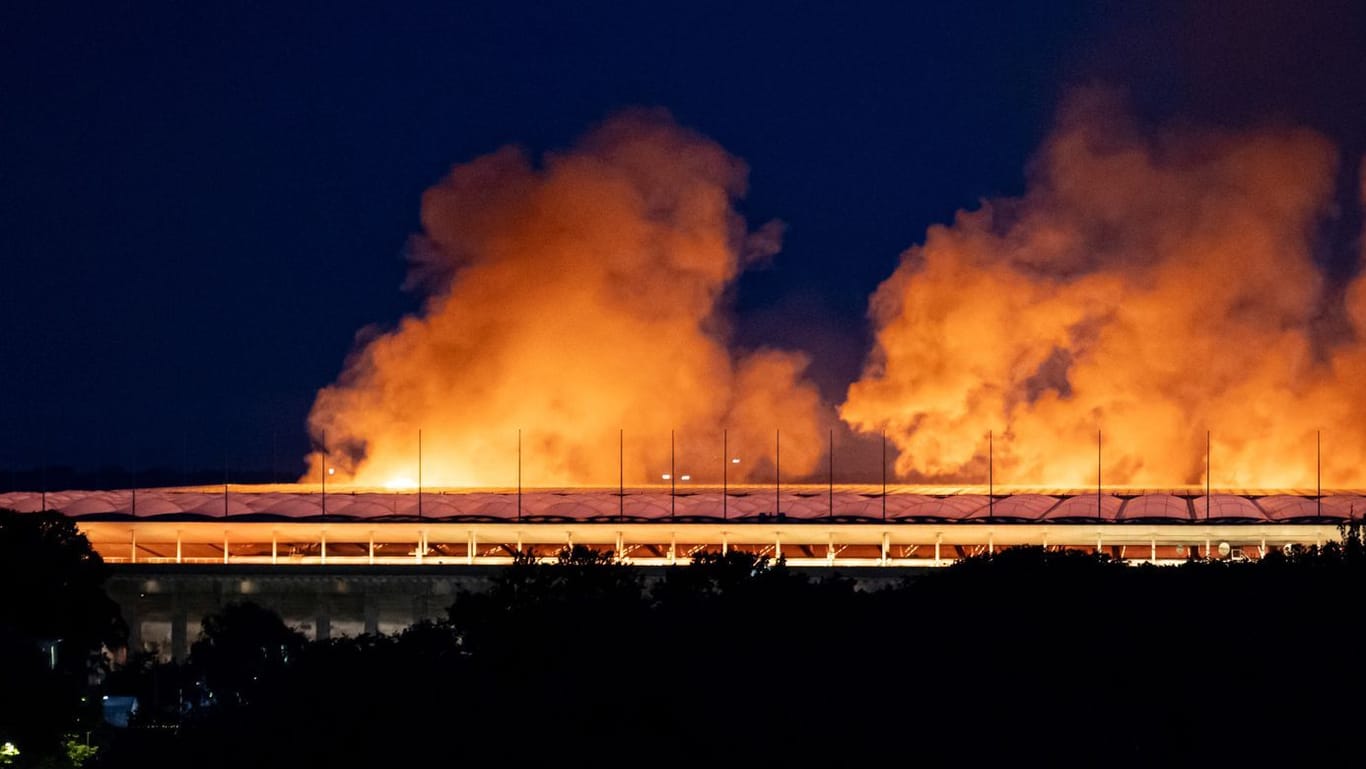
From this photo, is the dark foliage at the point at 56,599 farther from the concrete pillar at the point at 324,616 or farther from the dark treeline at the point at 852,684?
the dark treeline at the point at 852,684

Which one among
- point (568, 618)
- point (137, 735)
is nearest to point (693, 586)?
point (568, 618)

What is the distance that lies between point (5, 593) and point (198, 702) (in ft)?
21.6

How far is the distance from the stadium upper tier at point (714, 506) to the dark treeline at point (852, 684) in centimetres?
2257

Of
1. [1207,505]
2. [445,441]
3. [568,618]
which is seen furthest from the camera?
[445,441]

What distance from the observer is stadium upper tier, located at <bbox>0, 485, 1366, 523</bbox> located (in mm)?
50281

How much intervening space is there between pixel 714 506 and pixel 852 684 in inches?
1332

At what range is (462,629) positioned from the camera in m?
29.5

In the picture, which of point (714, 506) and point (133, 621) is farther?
point (714, 506)

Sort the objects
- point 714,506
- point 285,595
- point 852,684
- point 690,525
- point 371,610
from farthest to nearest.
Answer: point 714,506 < point 690,525 < point 285,595 < point 371,610 < point 852,684

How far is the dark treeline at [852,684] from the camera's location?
54.4 ft

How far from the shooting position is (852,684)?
62.1 feet

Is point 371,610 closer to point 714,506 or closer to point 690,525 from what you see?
point 690,525

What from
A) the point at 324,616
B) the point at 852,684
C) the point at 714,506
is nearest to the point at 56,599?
the point at 324,616

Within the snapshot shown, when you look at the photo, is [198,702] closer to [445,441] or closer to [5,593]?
[5,593]
